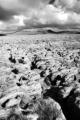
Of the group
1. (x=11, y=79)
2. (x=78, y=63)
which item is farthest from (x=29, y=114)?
(x=78, y=63)

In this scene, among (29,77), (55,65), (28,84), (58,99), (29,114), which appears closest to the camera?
(29,114)

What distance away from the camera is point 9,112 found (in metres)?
9.41

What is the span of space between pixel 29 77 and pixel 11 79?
182 cm

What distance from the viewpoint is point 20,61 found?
21.2 metres

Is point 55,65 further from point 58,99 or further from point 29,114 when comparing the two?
point 29,114

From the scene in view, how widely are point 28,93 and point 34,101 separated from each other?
1303 millimetres

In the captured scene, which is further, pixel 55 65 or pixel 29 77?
pixel 55 65

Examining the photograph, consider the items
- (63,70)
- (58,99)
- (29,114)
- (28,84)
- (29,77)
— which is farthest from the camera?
(63,70)

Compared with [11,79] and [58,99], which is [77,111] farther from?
[11,79]

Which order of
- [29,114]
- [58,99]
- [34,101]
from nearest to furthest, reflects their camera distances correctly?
1. [29,114]
2. [34,101]
3. [58,99]

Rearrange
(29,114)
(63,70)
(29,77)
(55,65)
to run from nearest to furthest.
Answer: (29,114), (29,77), (63,70), (55,65)

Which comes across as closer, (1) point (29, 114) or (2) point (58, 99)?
(1) point (29, 114)

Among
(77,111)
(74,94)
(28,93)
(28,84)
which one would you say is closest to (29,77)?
(28,84)

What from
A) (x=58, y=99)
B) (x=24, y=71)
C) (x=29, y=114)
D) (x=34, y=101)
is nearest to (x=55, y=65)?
(x=24, y=71)
